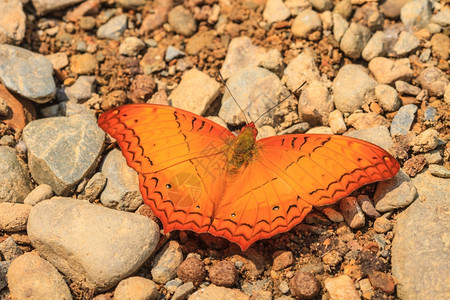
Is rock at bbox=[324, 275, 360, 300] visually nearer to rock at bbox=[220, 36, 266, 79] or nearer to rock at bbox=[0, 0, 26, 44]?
rock at bbox=[220, 36, 266, 79]

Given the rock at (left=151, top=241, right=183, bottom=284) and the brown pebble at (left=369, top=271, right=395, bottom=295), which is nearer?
the brown pebble at (left=369, top=271, right=395, bottom=295)

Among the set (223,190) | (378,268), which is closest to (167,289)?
(223,190)

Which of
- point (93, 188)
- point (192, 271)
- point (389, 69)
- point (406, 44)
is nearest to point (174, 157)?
point (93, 188)

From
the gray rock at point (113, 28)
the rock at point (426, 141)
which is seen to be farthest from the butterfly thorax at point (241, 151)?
the gray rock at point (113, 28)

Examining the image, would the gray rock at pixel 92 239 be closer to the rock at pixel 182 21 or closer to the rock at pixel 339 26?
the rock at pixel 182 21

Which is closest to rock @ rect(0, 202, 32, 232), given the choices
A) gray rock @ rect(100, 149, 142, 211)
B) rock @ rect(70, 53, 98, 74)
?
gray rock @ rect(100, 149, 142, 211)

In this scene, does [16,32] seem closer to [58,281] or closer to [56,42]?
[56,42]

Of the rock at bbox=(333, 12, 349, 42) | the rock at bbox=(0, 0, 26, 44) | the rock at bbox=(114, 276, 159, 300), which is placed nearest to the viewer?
the rock at bbox=(114, 276, 159, 300)
